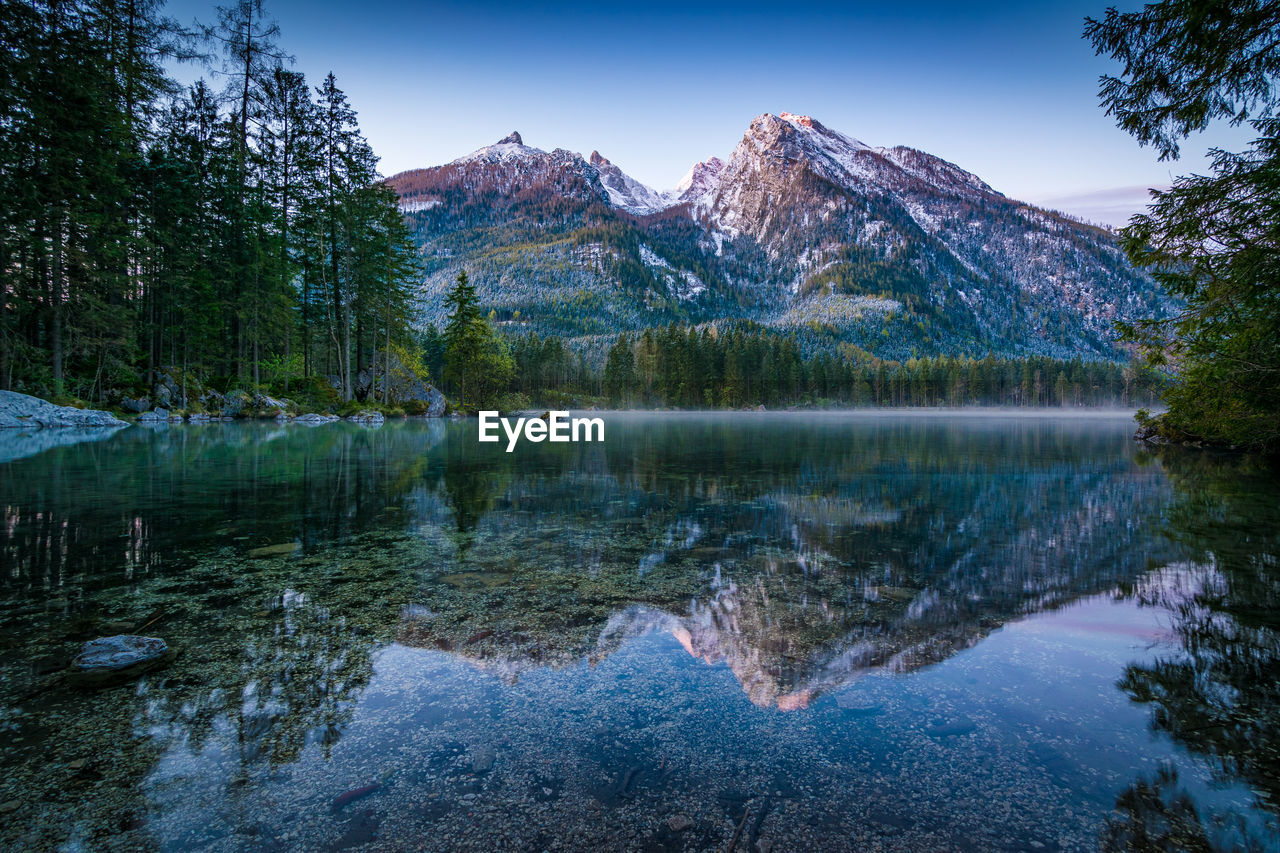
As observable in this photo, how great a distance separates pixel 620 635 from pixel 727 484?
28.4 feet

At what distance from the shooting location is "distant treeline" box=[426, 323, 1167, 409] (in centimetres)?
11112

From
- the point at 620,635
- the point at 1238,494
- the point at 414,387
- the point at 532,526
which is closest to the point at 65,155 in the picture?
the point at 414,387

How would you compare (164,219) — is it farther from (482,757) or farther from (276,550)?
(482,757)

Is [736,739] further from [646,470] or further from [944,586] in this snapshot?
[646,470]

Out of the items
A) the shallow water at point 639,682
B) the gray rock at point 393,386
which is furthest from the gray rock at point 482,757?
the gray rock at point 393,386

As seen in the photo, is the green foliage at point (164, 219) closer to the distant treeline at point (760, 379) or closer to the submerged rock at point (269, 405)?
the submerged rock at point (269, 405)

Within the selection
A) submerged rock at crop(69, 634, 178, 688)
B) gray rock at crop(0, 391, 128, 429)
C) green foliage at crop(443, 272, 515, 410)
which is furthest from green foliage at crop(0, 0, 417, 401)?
submerged rock at crop(69, 634, 178, 688)

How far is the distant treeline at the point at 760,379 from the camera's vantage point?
11112 cm

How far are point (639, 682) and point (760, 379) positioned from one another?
374 feet

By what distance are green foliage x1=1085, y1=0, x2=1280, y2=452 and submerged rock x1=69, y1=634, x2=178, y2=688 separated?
14.9 m

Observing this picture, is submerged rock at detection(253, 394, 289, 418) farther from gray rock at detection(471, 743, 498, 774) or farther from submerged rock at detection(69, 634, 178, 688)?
gray rock at detection(471, 743, 498, 774)

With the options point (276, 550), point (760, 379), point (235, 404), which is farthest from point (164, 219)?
point (760, 379)

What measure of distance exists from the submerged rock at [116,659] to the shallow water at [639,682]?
20cm

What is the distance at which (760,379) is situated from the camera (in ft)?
376
